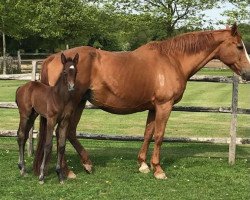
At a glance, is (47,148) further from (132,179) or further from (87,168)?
(132,179)

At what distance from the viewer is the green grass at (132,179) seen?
5.74 metres

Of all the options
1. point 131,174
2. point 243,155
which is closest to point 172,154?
point 243,155

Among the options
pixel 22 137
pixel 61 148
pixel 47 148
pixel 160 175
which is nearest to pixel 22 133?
pixel 22 137

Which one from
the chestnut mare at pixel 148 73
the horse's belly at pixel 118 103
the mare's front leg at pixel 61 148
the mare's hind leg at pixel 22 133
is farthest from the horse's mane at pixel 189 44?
the mare's hind leg at pixel 22 133

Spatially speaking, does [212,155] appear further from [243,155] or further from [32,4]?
[32,4]

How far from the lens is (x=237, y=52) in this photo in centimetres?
699

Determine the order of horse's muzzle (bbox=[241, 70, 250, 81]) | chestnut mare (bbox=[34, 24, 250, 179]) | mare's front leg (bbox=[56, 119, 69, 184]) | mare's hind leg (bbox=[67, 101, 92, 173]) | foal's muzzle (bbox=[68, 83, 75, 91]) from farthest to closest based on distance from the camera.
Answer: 1. horse's muzzle (bbox=[241, 70, 250, 81])
2. mare's hind leg (bbox=[67, 101, 92, 173])
3. chestnut mare (bbox=[34, 24, 250, 179])
4. mare's front leg (bbox=[56, 119, 69, 184])
5. foal's muzzle (bbox=[68, 83, 75, 91])

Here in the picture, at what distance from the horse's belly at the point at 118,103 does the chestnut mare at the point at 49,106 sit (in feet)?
2.12

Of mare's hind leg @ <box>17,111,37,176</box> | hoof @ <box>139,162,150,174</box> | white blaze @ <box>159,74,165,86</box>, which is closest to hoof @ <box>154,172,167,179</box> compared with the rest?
hoof @ <box>139,162,150,174</box>

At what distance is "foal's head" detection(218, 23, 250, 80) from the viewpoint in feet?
22.9

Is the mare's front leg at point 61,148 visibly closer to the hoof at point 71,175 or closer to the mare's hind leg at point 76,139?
the hoof at point 71,175

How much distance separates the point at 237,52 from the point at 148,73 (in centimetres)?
144

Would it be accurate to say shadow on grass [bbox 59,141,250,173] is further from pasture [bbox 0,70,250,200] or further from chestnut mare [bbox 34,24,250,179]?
chestnut mare [bbox 34,24,250,179]

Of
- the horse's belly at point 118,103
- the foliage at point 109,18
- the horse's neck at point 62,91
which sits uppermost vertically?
the horse's neck at point 62,91
